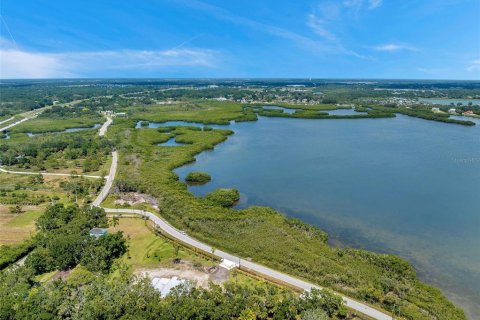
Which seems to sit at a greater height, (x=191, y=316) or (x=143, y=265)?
(x=191, y=316)

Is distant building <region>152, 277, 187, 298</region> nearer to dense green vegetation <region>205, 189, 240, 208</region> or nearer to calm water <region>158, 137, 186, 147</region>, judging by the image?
dense green vegetation <region>205, 189, 240, 208</region>

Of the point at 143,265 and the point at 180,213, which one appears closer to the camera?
the point at 143,265

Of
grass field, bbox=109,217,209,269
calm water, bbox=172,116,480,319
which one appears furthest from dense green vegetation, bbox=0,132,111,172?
grass field, bbox=109,217,209,269

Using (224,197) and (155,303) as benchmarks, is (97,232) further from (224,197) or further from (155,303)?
(224,197)

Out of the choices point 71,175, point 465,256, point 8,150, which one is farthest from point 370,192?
point 8,150

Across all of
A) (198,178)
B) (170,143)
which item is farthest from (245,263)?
(170,143)

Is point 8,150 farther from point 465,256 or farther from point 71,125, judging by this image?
point 465,256
